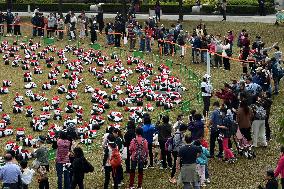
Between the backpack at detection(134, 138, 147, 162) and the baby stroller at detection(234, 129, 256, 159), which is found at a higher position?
the backpack at detection(134, 138, 147, 162)

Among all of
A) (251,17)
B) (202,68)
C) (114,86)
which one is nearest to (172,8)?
(251,17)

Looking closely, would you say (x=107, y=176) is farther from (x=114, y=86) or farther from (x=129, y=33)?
(x=129, y=33)

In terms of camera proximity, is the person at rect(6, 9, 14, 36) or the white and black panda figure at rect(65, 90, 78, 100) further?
the person at rect(6, 9, 14, 36)

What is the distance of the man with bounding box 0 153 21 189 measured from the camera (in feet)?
63.4

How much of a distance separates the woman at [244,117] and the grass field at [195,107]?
40.5 inches

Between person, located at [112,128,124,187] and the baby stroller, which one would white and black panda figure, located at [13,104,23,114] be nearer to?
person, located at [112,128,124,187]

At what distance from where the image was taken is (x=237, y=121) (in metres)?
24.1

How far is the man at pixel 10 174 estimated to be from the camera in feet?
63.4

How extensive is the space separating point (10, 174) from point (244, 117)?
866 centimetres

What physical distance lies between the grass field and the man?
3006mm

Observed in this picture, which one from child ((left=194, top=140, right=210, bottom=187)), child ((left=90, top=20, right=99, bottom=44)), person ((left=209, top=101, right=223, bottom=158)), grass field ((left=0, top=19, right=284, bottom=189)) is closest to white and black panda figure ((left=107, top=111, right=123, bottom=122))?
grass field ((left=0, top=19, right=284, bottom=189))

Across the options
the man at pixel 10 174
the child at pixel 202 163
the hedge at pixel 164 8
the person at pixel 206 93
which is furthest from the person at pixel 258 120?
the hedge at pixel 164 8

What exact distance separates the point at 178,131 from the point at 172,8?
43428 millimetres

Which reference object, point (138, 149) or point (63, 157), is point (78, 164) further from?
point (138, 149)
